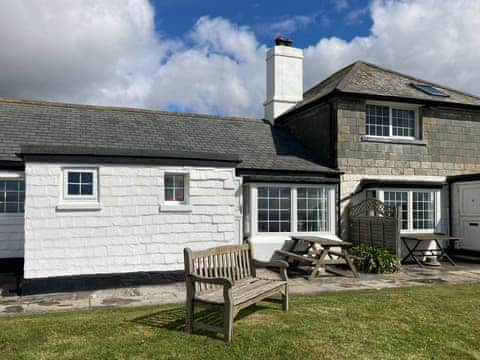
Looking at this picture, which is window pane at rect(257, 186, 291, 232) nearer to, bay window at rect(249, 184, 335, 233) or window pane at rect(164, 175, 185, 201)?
bay window at rect(249, 184, 335, 233)

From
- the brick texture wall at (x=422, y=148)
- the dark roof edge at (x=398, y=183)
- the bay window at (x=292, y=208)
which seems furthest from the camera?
the brick texture wall at (x=422, y=148)

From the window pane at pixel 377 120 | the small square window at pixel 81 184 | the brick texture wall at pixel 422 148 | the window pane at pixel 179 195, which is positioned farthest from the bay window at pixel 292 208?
the small square window at pixel 81 184

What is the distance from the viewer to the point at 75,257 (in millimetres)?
8492

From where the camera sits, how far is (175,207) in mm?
9242

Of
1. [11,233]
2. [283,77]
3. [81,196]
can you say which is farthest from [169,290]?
[283,77]

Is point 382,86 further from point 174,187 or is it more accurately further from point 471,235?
point 174,187

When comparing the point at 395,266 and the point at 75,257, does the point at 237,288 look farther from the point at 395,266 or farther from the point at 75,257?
the point at 395,266

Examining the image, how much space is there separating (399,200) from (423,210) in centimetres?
100

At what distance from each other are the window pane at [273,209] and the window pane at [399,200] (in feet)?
10.1

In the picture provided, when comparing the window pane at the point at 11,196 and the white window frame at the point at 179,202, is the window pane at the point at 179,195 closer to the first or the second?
the white window frame at the point at 179,202

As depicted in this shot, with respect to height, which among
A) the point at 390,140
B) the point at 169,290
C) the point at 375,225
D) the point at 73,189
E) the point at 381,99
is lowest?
the point at 169,290

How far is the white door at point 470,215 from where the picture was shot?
13.3 metres

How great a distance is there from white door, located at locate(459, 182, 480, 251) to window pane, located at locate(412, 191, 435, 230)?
44.3 inches

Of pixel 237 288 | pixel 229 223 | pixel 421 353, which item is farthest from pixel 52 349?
pixel 229 223
